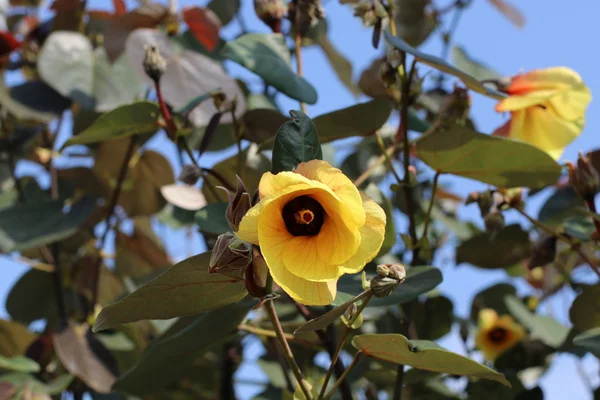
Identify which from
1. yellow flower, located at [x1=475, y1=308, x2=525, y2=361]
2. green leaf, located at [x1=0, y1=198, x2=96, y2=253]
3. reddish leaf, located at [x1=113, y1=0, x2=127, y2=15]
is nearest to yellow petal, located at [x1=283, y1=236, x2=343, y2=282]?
green leaf, located at [x1=0, y1=198, x2=96, y2=253]

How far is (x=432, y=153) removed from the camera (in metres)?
1.00

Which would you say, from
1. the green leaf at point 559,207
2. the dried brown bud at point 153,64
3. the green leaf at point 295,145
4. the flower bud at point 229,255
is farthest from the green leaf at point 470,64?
the flower bud at point 229,255

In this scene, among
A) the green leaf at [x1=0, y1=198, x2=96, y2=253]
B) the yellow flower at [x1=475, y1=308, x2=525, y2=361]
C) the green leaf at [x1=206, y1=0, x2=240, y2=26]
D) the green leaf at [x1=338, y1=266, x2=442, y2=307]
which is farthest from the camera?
the yellow flower at [x1=475, y1=308, x2=525, y2=361]

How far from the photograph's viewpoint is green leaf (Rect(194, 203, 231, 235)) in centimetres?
85

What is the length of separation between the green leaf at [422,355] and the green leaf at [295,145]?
19cm

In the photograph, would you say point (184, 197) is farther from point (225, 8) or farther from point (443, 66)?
point (225, 8)

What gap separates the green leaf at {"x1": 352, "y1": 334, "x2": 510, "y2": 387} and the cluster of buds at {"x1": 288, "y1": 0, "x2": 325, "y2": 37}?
0.54m

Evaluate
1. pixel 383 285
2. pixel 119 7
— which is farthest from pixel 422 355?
pixel 119 7

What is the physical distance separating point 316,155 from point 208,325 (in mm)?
307

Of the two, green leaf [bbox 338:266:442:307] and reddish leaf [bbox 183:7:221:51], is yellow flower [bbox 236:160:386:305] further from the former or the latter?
reddish leaf [bbox 183:7:221:51]

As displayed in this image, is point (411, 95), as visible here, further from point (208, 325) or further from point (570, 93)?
point (208, 325)

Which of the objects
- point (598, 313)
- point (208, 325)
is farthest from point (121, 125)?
point (598, 313)

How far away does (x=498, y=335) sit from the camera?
2.01 metres

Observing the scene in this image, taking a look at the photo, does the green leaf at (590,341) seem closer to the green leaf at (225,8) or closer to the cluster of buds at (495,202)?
the cluster of buds at (495,202)
